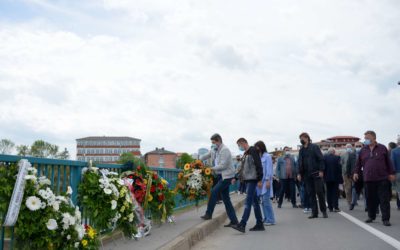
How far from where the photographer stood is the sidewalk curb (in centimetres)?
790

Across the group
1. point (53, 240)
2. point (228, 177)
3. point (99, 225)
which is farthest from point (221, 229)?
point (53, 240)

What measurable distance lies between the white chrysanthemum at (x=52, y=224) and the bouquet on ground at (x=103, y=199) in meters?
1.99

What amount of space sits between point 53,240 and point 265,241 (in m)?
4.87

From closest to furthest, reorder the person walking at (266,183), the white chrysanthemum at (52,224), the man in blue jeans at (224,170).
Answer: the white chrysanthemum at (52,224), the man in blue jeans at (224,170), the person walking at (266,183)

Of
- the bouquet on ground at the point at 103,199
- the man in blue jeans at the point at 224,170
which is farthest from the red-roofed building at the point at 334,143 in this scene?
the bouquet on ground at the point at 103,199

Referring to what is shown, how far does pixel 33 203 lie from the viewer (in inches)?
209

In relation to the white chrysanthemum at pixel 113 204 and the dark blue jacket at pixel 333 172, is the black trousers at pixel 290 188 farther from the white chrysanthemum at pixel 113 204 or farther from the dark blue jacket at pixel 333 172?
the white chrysanthemum at pixel 113 204

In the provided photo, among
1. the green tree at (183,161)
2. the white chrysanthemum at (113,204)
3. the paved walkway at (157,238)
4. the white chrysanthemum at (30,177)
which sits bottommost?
the paved walkway at (157,238)

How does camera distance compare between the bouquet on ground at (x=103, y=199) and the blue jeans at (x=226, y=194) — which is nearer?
the bouquet on ground at (x=103, y=199)

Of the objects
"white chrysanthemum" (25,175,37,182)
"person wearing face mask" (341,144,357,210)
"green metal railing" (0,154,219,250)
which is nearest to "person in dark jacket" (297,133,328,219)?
"person wearing face mask" (341,144,357,210)

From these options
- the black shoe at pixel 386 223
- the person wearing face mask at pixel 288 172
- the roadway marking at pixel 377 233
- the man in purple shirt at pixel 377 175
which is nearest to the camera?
the roadway marking at pixel 377 233

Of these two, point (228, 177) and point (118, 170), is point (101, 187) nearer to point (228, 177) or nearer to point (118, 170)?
point (118, 170)

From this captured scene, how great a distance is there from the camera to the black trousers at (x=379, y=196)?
11.3 meters

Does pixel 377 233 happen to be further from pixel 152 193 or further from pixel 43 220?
pixel 43 220
